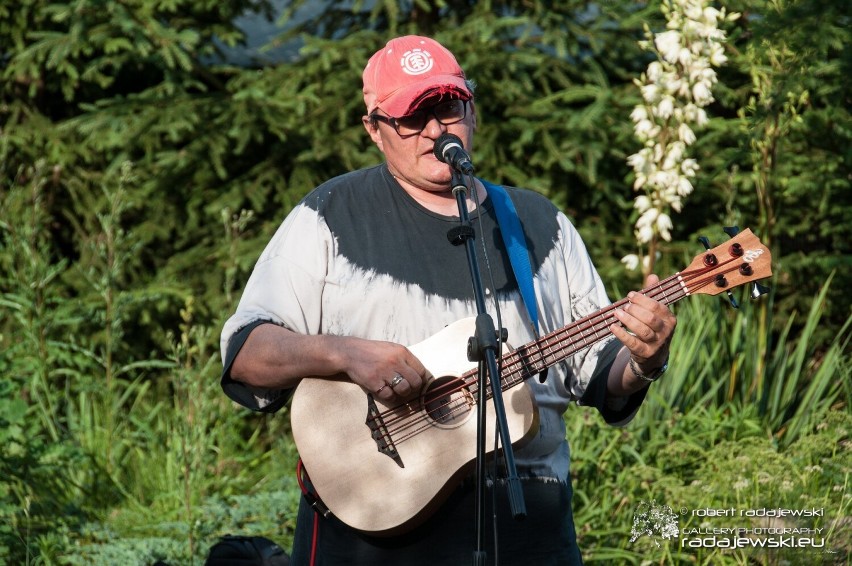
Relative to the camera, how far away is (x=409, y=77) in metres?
2.72

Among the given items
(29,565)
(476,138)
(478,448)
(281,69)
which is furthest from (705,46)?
(29,565)

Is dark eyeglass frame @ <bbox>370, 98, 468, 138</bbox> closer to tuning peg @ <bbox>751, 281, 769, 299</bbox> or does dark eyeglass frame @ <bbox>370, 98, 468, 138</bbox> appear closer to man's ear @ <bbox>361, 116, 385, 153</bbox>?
man's ear @ <bbox>361, 116, 385, 153</bbox>

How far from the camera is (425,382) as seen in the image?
8.58 feet

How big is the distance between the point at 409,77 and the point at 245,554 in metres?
1.80

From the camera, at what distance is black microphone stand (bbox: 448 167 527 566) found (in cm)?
222

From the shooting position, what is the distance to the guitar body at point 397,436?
8.45ft

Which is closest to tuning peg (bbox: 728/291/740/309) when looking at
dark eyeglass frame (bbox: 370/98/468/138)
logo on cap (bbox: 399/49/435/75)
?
dark eyeglass frame (bbox: 370/98/468/138)

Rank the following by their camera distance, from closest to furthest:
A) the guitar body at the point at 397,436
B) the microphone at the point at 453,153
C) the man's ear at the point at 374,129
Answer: the microphone at the point at 453,153, the guitar body at the point at 397,436, the man's ear at the point at 374,129

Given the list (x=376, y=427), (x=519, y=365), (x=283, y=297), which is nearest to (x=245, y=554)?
(x=376, y=427)

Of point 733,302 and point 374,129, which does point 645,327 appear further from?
point 374,129

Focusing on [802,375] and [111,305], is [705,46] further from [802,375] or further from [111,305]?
[111,305]

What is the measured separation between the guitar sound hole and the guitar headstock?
63 centimetres

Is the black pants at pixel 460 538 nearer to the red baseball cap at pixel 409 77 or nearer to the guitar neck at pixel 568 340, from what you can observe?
the guitar neck at pixel 568 340

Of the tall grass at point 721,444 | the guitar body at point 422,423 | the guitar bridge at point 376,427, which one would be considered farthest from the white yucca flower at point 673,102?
the guitar bridge at point 376,427
